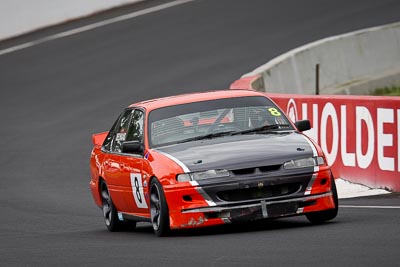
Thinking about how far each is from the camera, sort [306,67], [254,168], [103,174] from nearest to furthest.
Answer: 1. [254,168]
2. [103,174]
3. [306,67]

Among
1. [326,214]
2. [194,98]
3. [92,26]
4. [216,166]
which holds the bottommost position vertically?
[92,26]

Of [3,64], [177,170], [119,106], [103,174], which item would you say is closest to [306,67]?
[119,106]

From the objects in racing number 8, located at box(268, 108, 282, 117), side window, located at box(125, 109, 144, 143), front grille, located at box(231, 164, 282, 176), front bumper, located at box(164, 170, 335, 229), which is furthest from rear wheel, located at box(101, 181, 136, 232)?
front grille, located at box(231, 164, 282, 176)

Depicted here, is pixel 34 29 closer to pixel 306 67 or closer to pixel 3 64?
pixel 3 64

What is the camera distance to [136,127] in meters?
13.4

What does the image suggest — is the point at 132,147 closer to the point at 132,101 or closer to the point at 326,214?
the point at 326,214

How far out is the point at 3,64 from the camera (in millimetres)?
32719

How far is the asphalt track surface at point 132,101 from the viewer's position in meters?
10.0

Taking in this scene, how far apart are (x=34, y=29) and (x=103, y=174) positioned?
2148cm

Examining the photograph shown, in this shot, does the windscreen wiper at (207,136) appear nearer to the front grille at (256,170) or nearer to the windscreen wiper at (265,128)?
the windscreen wiper at (265,128)

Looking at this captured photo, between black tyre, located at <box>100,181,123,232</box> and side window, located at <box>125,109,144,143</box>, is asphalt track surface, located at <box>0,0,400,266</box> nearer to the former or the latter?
black tyre, located at <box>100,181,123,232</box>

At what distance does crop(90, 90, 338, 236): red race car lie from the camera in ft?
37.8

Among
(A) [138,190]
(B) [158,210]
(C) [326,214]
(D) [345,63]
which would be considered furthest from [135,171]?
(D) [345,63]

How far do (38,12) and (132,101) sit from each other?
288 inches
